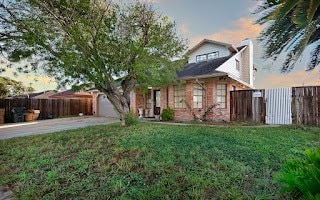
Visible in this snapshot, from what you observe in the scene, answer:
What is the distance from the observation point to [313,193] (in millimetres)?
2078

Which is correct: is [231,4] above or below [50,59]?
above

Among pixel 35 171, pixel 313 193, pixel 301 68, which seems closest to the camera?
pixel 313 193

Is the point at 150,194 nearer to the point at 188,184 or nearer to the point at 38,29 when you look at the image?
the point at 188,184

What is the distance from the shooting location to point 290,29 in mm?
6031

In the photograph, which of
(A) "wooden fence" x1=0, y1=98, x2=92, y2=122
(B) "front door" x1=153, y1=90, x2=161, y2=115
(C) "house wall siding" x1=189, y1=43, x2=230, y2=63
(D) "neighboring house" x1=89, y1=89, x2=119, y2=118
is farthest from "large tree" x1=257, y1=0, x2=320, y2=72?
(A) "wooden fence" x1=0, y1=98, x2=92, y2=122

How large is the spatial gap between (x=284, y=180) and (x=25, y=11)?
9494 millimetres

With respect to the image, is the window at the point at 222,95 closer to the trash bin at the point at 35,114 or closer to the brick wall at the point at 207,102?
the brick wall at the point at 207,102

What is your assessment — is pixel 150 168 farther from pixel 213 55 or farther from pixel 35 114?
pixel 35 114

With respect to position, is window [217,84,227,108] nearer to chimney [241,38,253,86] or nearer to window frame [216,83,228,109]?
window frame [216,83,228,109]

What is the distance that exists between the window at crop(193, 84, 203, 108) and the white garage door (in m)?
9.55

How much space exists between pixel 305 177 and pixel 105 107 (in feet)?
71.3

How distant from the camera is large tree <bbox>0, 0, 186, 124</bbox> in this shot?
8.12 metres

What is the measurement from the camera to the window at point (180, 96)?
50.8ft

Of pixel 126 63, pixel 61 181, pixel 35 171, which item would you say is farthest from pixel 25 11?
pixel 61 181
